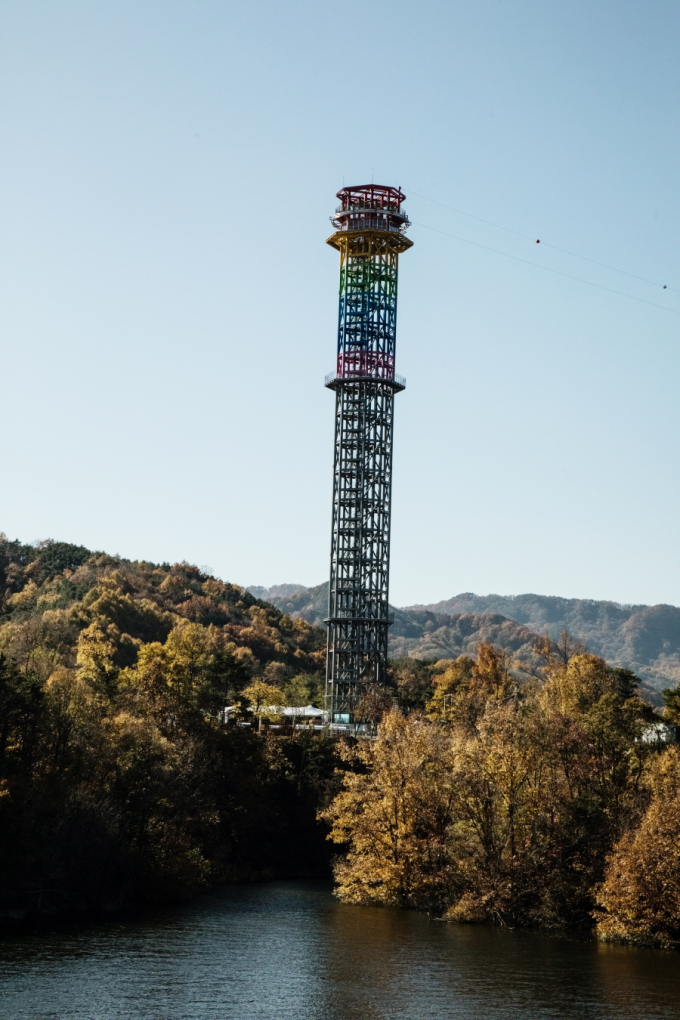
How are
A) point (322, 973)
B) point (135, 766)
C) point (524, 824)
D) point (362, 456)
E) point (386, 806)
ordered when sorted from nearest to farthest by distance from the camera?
point (322, 973), point (524, 824), point (386, 806), point (135, 766), point (362, 456)

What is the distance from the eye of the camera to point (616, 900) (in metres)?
47.6

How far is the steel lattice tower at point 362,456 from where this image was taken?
4092 inches

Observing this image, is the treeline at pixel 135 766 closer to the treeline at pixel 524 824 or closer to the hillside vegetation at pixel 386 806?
the hillside vegetation at pixel 386 806

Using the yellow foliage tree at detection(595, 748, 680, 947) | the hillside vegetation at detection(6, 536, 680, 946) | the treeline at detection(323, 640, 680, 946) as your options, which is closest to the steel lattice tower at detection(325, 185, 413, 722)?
the hillside vegetation at detection(6, 536, 680, 946)

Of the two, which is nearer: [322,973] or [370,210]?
[322,973]

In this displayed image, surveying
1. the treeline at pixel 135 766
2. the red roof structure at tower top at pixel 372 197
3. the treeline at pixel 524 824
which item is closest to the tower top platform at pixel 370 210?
the red roof structure at tower top at pixel 372 197

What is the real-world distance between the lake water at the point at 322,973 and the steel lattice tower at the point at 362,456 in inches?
2036

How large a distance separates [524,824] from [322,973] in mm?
14456

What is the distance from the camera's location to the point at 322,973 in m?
40.8

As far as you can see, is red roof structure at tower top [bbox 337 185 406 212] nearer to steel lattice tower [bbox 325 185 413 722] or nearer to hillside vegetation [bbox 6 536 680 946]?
steel lattice tower [bbox 325 185 413 722]

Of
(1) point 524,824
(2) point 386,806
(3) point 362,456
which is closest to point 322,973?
(1) point 524,824

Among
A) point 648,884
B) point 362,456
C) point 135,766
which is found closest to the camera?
point 648,884

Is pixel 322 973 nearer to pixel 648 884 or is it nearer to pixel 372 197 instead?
pixel 648 884

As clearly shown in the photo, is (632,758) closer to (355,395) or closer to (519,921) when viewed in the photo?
(519,921)
